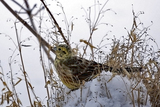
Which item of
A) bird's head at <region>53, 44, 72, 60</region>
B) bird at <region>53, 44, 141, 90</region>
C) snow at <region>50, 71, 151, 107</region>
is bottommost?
snow at <region>50, 71, 151, 107</region>

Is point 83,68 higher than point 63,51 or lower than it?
lower

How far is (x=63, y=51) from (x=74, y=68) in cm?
39

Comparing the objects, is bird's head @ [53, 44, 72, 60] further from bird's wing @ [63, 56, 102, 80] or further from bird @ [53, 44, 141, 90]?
bird's wing @ [63, 56, 102, 80]

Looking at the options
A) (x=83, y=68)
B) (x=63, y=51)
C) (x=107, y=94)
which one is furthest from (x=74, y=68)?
(x=107, y=94)

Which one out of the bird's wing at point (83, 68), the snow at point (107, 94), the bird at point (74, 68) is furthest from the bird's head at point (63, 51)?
the snow at point (107, 94)

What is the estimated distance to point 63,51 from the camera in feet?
11.1

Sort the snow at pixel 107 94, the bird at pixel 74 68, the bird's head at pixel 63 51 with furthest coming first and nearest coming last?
the bird's head at pixel 63 51 → the bird at pixel 74 68 → the snow at pixel 107 94

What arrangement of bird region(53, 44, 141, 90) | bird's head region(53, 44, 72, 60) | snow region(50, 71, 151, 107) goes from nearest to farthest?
snow region(50, 71, 151, 107) < bird region(53, 44, 141, 90) < bird's head region(53, 44, 72, 60)

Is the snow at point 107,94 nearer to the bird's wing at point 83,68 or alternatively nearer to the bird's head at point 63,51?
the bird's wing at point 83,68

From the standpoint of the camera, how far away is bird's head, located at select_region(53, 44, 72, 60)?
336 cm

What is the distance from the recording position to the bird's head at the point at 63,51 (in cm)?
A: 336

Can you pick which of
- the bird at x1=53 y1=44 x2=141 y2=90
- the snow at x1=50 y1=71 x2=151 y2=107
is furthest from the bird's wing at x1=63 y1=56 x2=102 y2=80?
the snow at x1=50 y1=71 x2=151 y2=107

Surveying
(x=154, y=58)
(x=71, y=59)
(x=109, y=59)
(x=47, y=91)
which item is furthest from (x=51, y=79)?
(x=154, y=58)

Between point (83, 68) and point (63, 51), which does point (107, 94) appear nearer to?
point (83, 68)
